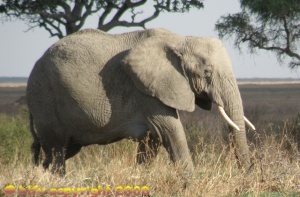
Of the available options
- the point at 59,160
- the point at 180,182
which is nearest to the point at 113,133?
the point at 59,160

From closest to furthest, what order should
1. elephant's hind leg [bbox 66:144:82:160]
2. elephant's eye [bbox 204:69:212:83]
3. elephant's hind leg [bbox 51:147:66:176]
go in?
elephant's eye [bbox 204:69:212:83]
elephant's hind leg [bbox 51:147:66:176]
elephant's hind leg [bbox 66:144:82:160]

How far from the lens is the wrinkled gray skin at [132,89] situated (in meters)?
12.3

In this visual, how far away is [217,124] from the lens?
21.3m

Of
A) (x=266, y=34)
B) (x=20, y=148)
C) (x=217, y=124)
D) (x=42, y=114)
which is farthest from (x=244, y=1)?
(x=42, y=114)

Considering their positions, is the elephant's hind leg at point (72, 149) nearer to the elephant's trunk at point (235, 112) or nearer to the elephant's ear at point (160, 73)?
the elephant's ear at point (160, 73)

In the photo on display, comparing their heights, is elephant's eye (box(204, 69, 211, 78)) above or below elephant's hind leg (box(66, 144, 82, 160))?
above

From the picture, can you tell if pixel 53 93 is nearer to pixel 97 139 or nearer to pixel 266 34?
pixel 97 139

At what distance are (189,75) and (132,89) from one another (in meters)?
0.70

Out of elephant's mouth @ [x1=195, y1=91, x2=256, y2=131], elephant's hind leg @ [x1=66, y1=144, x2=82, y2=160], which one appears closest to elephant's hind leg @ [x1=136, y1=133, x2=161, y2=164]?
elephant's mouth @ [x1=195, y1=91, x2=256, y2=131]

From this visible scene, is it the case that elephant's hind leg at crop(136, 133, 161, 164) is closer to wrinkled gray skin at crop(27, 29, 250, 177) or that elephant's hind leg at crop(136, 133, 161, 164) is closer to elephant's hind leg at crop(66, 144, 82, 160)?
wrinkled gray skin at crop(27, 29, 250, 177)

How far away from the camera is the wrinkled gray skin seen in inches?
483

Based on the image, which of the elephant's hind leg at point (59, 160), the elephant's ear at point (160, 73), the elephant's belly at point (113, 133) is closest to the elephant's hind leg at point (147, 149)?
the elephant's belly at point (113, 133)

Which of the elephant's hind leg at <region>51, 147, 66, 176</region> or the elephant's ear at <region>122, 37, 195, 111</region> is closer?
the elephant's ear at <region>122, 37, 195, 111</region>

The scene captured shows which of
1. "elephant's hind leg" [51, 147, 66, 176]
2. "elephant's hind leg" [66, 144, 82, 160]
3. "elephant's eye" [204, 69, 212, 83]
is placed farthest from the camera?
"elephant's hind leg" [66, 144, 82, 160]
